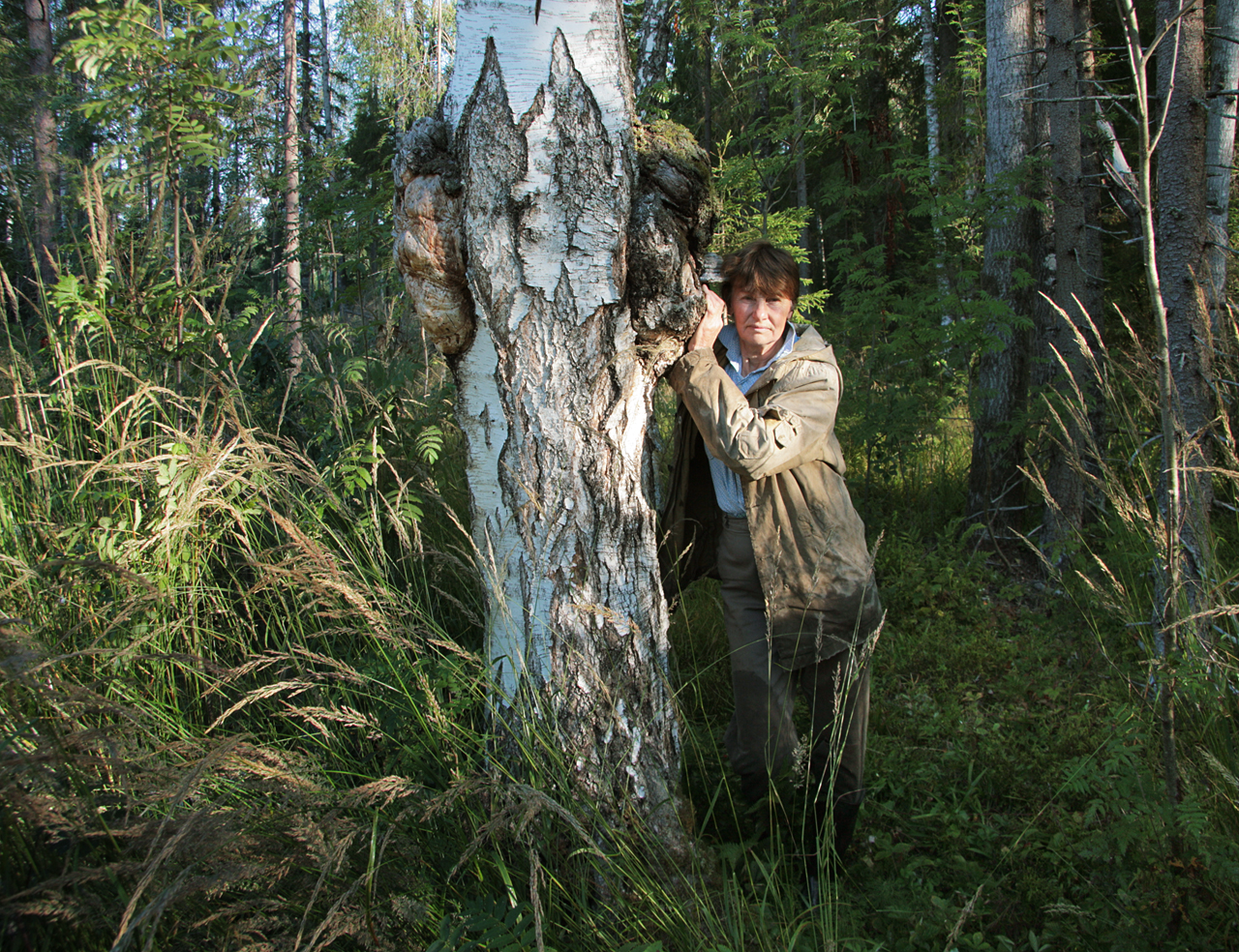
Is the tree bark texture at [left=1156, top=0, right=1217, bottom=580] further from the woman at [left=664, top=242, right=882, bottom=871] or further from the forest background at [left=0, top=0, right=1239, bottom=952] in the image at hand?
the woman at [left=664, top=242, right=882, bottom=871]

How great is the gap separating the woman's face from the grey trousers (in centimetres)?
61

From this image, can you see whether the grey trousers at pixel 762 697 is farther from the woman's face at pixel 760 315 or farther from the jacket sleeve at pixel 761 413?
the woman's face at pixel 760 315

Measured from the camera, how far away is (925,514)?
15.1 feet

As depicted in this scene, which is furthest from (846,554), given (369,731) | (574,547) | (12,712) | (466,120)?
(12,712)

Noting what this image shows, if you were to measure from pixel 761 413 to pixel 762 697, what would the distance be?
0.91m

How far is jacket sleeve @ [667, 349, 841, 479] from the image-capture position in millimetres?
1961

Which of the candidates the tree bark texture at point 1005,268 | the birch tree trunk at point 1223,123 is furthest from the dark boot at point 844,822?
the birch tree trunk at point 1223,123

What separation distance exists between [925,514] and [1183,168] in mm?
2329

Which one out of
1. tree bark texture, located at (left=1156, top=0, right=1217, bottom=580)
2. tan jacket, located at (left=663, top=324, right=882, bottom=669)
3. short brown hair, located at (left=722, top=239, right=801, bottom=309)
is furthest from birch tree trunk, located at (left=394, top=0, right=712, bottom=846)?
tree bark texture, located at (left=1156, top=0, right=1217, bottom=580)

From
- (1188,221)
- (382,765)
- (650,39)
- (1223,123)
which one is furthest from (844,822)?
(650,39)

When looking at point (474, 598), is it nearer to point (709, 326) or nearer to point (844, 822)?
point (709, 326)

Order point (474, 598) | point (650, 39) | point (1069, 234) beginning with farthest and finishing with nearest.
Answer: point (650, 39)
point (1069, 234)
point (474, 598)

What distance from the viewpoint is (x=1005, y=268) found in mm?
4727

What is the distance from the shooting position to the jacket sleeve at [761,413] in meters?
1.96
